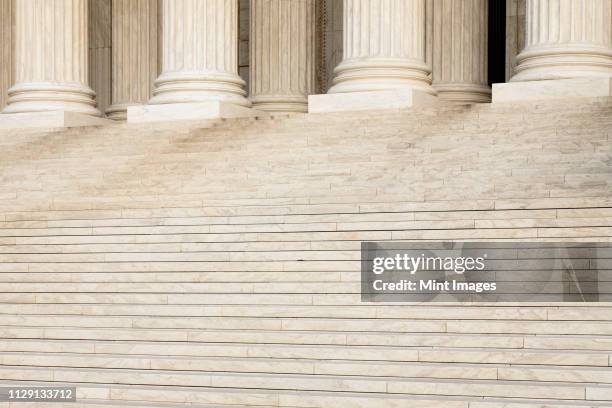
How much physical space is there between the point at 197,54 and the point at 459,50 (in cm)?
1715

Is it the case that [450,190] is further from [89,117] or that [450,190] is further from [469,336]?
[89,117]

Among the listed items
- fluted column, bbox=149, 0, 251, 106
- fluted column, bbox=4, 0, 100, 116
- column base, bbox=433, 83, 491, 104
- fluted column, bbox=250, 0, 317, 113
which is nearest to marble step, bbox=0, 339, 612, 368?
fluted column, bbox=149, 0, 251, 106

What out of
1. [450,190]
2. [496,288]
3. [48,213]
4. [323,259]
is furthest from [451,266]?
[48,213]

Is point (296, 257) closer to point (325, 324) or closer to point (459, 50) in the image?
point (325, 324)

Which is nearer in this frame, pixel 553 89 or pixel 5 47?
pixel 553 89

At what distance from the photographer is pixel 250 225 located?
4856 cm

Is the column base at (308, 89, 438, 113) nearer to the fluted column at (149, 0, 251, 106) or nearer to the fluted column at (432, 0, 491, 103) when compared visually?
the fluted column at (149, 0, 251, 106)

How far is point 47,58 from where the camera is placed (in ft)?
258

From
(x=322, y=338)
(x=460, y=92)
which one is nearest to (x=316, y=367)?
(x=322, y=338)

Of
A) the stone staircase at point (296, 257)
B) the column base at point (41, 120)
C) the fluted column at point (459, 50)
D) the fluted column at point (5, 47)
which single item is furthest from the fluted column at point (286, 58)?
the fluted column at point (5, 47)

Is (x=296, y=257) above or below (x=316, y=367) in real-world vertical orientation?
above

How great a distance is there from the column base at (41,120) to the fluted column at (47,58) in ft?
3.14

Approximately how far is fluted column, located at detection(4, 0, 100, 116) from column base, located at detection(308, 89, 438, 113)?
1819 centimetres

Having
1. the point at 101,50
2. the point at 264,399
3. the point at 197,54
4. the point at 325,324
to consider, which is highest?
the point at 101,50
